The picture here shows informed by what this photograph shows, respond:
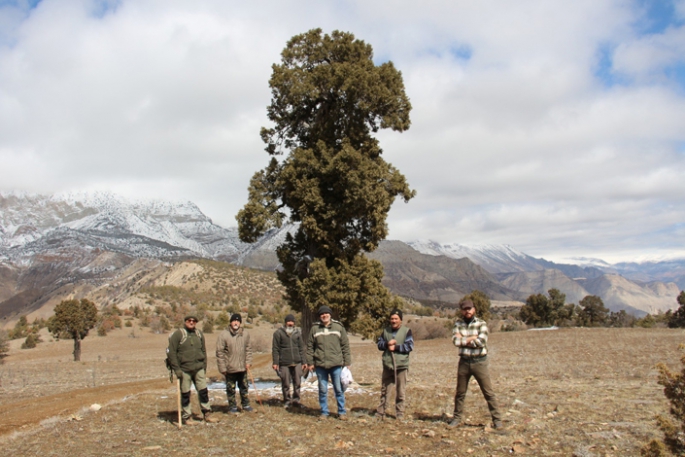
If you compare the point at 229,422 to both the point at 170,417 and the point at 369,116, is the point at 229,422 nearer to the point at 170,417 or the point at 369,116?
the point at 170,417

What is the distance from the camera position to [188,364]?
10461 mm

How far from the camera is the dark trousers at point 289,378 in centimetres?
1185

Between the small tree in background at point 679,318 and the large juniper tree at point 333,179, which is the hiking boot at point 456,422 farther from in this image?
the small tree in background at point 679,318

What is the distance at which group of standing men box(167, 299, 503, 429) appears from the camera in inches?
350

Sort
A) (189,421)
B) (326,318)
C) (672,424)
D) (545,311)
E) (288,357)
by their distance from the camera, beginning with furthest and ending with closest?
(545,311), (288,357), (326,318), (189,421), (672,424)

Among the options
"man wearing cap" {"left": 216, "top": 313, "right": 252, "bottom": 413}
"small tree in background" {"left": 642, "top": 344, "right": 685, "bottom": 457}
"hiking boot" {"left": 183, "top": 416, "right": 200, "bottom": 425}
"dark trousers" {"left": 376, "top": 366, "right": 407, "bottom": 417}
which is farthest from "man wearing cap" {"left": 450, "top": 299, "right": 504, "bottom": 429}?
"hiking boot" {"left": 183, "top": 416, "right": 200, "bottom": 425}

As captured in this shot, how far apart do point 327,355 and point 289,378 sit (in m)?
2.28

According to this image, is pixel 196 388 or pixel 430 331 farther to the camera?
pixel 430 331

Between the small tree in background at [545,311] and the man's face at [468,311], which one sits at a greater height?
the man's face at [468,311]

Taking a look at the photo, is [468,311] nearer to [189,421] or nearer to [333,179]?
[189,421]

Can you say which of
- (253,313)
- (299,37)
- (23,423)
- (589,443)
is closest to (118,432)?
(23,423)

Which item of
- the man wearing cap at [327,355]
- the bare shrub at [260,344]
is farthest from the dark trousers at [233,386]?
the bare shrub at [260,344]

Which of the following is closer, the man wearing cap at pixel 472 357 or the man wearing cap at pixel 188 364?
the man wearing cap at pixel 472 357

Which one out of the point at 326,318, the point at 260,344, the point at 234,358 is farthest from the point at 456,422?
the point at 260,344
